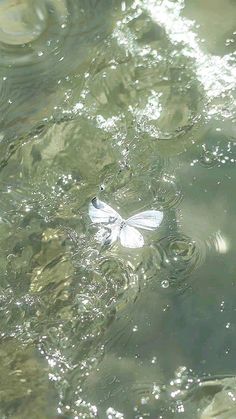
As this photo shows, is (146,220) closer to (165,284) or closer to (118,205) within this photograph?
(118,205)

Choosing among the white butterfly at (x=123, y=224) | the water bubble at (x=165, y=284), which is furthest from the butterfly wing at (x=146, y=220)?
the water bubble at (x=165, y=284)

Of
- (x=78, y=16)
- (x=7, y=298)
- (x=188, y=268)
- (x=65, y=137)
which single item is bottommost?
(x=188, y=268)

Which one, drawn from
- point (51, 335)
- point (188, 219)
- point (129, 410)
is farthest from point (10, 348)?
point (188, 219)

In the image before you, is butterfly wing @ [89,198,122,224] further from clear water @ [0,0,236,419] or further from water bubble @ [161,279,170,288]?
water bubble @ [161,279,170,288]

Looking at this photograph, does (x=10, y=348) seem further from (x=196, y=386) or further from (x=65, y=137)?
(x=65, y=137)

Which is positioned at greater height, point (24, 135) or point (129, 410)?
point (24, 135)

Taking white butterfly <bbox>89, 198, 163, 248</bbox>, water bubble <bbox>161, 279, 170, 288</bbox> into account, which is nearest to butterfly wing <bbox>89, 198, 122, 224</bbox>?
white butterfly <bbox>89, 198, 163, 248</bbox>

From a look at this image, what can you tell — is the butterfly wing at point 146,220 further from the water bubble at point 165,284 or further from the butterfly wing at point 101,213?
the water bubble at point 165,284
